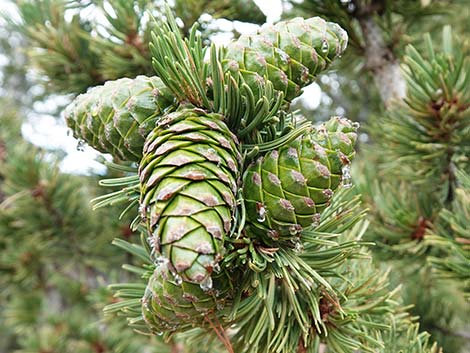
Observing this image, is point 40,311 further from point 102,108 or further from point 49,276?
point 102,108

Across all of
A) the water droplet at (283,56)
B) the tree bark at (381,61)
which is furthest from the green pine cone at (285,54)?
the tree bark at (381,61)

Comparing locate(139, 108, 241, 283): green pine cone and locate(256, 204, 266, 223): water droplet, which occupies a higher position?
locate(139, 108, 241, 283): green pine cone

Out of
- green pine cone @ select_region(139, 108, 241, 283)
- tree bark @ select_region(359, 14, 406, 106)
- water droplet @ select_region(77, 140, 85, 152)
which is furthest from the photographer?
tree bark @ select_region(359, 14, 406, 106)

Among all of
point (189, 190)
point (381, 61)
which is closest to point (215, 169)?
point (189, 190)

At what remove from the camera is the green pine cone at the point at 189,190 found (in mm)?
336

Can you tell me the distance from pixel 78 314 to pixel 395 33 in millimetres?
1042

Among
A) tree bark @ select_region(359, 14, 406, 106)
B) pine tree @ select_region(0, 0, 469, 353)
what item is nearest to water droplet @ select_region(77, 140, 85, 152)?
pine tree @ select_region(0, 0, 469, 353)

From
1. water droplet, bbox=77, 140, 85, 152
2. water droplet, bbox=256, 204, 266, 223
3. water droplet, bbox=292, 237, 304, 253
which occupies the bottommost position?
water droplet, bbox=292, 237, 304, 253

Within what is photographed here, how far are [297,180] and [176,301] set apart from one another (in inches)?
5.4

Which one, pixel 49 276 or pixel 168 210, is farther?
pixel 49 276

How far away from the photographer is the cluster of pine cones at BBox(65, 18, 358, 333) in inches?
13.6

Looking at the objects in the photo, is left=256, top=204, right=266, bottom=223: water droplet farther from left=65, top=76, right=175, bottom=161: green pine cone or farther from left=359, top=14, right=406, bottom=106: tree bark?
left=359, top=14, right=406, bottom=106: tree bark

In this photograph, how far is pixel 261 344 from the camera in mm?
511

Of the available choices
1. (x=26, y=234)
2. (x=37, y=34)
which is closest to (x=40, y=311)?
(x=26, y=234)
